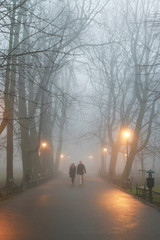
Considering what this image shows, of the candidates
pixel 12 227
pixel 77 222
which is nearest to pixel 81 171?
pixel 77 222

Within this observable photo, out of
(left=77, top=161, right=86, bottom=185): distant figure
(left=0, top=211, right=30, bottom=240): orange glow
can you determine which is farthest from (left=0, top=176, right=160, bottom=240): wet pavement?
(left=77, top=161, right=86, bottom=185): distant figure

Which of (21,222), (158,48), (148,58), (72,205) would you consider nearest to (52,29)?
(158,48)

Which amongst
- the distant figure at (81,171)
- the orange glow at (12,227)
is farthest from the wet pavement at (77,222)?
the distant figure at (81,171)

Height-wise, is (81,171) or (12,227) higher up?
(81,171)

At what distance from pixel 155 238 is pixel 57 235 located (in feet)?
7.09

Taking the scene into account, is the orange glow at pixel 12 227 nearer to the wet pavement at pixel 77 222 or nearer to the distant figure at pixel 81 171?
the wet pavement at pixel 77 222

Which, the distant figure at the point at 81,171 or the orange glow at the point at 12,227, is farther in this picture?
the distant figure at the point at 81,171

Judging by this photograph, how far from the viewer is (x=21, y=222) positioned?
379 inches

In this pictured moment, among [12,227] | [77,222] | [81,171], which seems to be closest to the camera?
[12,227]

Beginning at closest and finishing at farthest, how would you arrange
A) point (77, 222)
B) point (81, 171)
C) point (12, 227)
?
point (12, 227)
point (77, 222)
point (81, 171)

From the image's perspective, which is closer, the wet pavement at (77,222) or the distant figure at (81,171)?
the wet pavement at (77,222)

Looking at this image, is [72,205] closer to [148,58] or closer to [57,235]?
[57,235]

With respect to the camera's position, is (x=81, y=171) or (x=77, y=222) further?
(x=81, y=171)

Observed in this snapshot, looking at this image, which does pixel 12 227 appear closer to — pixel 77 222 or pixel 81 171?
pixel 77 222
